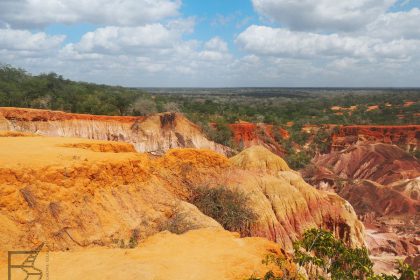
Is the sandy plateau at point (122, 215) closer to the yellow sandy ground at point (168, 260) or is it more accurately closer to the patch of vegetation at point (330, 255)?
the yellow sandy ground at point (168, 260)

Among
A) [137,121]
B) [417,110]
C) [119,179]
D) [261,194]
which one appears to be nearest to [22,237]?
[119,179]

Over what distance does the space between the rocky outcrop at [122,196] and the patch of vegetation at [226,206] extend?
45cm

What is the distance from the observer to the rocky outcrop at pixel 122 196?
429 inches

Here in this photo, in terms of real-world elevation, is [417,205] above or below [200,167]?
below

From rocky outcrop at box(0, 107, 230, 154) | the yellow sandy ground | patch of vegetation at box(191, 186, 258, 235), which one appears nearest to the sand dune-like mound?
patch of vegetation at box(191, 186, 258, 235)

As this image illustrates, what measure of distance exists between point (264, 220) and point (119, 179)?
23.7 ft

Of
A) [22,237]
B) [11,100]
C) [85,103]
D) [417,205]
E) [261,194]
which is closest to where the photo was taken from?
[22,237]

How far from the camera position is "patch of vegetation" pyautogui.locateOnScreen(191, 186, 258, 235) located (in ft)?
53.4

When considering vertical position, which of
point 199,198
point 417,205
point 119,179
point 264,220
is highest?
point 119,179

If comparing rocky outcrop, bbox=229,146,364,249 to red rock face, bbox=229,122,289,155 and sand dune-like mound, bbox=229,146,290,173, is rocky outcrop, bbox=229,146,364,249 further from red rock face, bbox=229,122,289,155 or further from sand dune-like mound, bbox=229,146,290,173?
red rock face, bbox=229,122,289,155

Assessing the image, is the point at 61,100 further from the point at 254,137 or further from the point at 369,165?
the point at 369,165

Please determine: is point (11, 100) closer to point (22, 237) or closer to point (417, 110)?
point (22, 237)

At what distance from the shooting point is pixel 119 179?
14.0 m

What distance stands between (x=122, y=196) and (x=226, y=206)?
197 inches
